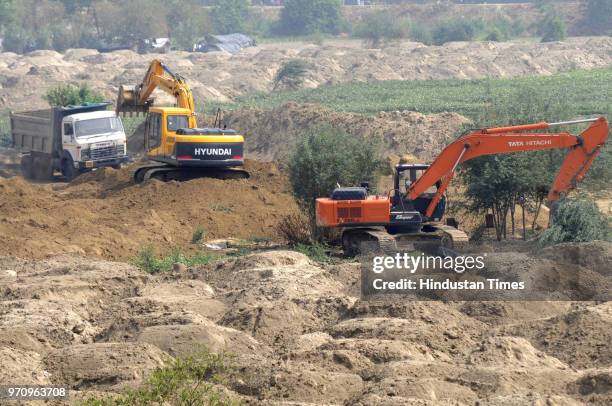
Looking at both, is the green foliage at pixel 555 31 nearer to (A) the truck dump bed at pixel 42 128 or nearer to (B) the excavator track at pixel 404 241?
(A) the truck dump bed at pixel 42 128

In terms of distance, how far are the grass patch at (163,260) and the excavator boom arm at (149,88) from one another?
1157 centimetres

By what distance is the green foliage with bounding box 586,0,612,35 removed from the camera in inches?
4289

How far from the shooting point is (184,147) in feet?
107

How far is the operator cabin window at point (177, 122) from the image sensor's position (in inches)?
1316

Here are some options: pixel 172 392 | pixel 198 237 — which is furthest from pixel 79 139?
pixel 172 392

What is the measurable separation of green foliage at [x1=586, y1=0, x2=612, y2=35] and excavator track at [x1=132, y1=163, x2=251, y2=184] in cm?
8116

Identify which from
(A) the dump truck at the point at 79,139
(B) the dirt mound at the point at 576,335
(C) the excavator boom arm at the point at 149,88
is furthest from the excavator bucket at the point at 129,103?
(B) the dirt mound at the point at 576,335

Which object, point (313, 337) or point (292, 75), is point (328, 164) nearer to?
point (313, 337)

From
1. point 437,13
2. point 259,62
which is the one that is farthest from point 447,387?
point 437,13

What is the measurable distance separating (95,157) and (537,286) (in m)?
22.6

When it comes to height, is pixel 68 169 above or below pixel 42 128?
below

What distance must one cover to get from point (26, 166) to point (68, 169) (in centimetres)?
300

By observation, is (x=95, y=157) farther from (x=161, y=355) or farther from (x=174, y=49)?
(x=174, y=49)

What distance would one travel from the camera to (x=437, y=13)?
12612cm
